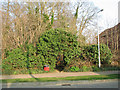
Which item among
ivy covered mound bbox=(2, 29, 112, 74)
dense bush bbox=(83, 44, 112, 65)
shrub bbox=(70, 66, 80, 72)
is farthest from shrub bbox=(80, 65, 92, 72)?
dense bush bbox=(83, 44, 112, 65)

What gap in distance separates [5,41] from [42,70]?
18.6ft

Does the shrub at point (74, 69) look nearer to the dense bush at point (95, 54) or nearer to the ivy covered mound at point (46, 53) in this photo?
the ivy covered mound at point (46, 53)

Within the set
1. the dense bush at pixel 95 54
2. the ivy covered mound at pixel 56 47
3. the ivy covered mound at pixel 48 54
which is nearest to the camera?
the ivy covered mound at pixel 48 54

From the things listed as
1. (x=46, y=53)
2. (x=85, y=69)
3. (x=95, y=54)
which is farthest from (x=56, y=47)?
(x=95, y=54)

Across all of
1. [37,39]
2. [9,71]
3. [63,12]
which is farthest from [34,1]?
[9,71]

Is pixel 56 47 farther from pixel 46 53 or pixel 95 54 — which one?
pixel 95 54

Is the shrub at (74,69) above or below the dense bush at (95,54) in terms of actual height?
below

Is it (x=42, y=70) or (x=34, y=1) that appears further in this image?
(x=34, y=1)

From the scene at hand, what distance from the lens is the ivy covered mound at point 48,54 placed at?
47.9 ft

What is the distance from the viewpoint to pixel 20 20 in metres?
17.4

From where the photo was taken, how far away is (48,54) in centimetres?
1501

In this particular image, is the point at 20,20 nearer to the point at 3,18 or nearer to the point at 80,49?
the point at 3,18

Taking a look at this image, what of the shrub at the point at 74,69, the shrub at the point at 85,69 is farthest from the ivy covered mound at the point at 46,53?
the shrub at the point at 85,69

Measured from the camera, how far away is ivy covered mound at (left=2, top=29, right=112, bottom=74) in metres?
14.6
